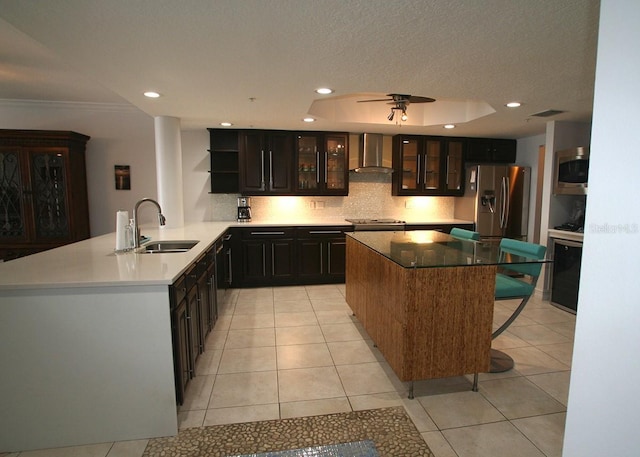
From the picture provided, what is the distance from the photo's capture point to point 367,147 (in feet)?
16.2

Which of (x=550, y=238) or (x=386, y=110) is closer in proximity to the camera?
(x=550, y=238)

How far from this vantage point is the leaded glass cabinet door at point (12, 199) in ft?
13.9

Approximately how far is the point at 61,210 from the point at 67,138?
0.96 m

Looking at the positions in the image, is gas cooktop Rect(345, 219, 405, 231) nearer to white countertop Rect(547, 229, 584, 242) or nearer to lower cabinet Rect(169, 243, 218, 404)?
white countertop Rect(547, 229, 584, 242)

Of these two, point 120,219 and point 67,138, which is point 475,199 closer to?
point 120,219

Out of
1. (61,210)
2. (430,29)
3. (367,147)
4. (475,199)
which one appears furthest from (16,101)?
(475,199)

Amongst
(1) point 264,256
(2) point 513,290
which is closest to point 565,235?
(2) point 513,290

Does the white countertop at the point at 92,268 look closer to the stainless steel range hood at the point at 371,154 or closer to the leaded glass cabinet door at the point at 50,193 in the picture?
the leaded glass cabinet door at the point at 50,193

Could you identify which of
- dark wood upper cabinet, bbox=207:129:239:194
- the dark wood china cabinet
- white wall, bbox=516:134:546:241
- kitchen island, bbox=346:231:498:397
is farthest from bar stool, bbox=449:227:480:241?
the dark wood china cabinet

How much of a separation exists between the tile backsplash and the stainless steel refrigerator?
27.8 inches

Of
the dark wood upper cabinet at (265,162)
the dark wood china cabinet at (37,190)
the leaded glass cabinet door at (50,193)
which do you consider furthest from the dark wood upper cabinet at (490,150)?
the leaded glass cabinet door at (50,193)

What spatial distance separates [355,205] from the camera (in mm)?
5355

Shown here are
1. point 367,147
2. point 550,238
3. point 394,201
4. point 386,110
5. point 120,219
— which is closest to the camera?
point 120,219

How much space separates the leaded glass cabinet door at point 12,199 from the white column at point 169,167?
196cm
